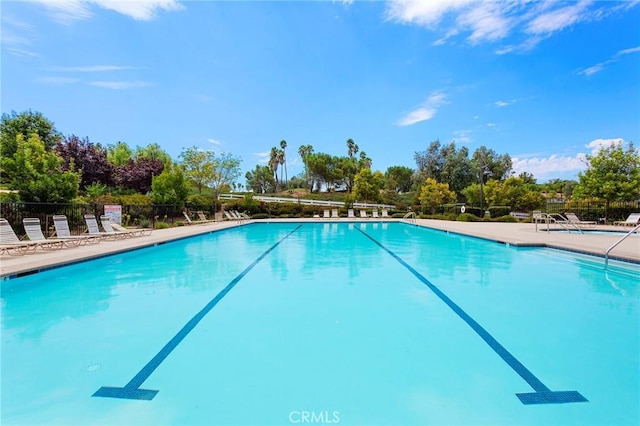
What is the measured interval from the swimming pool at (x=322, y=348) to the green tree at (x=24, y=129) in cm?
2191

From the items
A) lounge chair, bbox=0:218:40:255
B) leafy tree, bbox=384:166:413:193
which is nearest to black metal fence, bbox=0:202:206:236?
lounge chair, bbox=0:218:40:255

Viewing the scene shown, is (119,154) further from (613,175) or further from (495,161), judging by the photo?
(495,161)

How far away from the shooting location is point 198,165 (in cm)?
3023

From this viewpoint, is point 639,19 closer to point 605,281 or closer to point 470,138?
point 605,281

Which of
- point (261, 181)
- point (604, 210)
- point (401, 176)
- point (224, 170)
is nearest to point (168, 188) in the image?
point (224, 170)

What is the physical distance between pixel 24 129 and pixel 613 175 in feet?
121

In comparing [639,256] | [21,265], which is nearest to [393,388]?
[21,265]

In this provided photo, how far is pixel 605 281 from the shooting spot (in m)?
6.30

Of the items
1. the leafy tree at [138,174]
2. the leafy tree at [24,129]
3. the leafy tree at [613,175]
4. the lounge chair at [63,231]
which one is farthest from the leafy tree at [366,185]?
the lounge chair at [63,231]

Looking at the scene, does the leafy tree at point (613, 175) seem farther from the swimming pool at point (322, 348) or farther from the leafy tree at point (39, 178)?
the leafy tree at point (39, 178)

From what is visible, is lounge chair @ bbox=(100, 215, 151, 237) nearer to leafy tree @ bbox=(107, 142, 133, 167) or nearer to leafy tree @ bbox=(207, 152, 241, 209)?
leafy tree @ bbox=(207, 152, 241, 209)

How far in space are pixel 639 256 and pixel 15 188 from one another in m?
18.0

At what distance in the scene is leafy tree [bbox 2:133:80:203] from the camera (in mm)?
11352

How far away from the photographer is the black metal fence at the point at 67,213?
10.8 m
